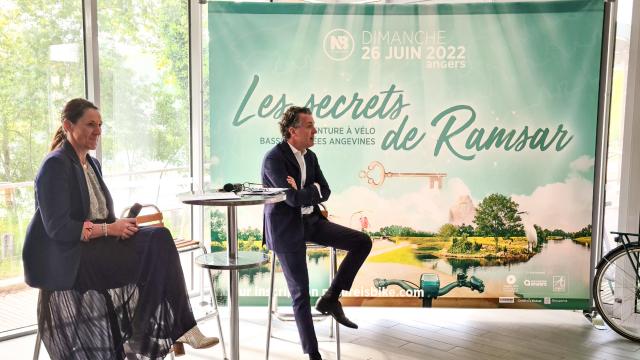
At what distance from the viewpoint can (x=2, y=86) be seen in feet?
11.9

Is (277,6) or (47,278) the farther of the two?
(277,6)

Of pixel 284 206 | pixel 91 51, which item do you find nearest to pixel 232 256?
pixel 284 206

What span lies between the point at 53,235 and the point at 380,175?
2.14 meters

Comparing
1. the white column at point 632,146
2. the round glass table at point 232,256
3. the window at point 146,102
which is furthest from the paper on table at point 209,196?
the white column at point 632,146

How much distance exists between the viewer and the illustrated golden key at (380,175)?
4.03 metres

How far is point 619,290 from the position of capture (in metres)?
4.04

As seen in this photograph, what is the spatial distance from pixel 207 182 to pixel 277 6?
1.38 metres

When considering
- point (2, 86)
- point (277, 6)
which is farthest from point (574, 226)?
point (2, 86)

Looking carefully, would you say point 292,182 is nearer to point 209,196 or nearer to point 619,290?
point 209,196

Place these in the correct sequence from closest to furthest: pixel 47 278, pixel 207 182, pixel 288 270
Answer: pixel 47 278 → pixel 288 270 → pixel 207 182

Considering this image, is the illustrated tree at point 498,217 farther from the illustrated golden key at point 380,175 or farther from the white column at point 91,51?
the white column at point 91,51

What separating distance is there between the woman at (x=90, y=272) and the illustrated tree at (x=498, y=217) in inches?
81.8

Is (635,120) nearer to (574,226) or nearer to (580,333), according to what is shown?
(574,226)

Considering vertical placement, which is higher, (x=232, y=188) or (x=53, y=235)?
(x=232, y=188)
